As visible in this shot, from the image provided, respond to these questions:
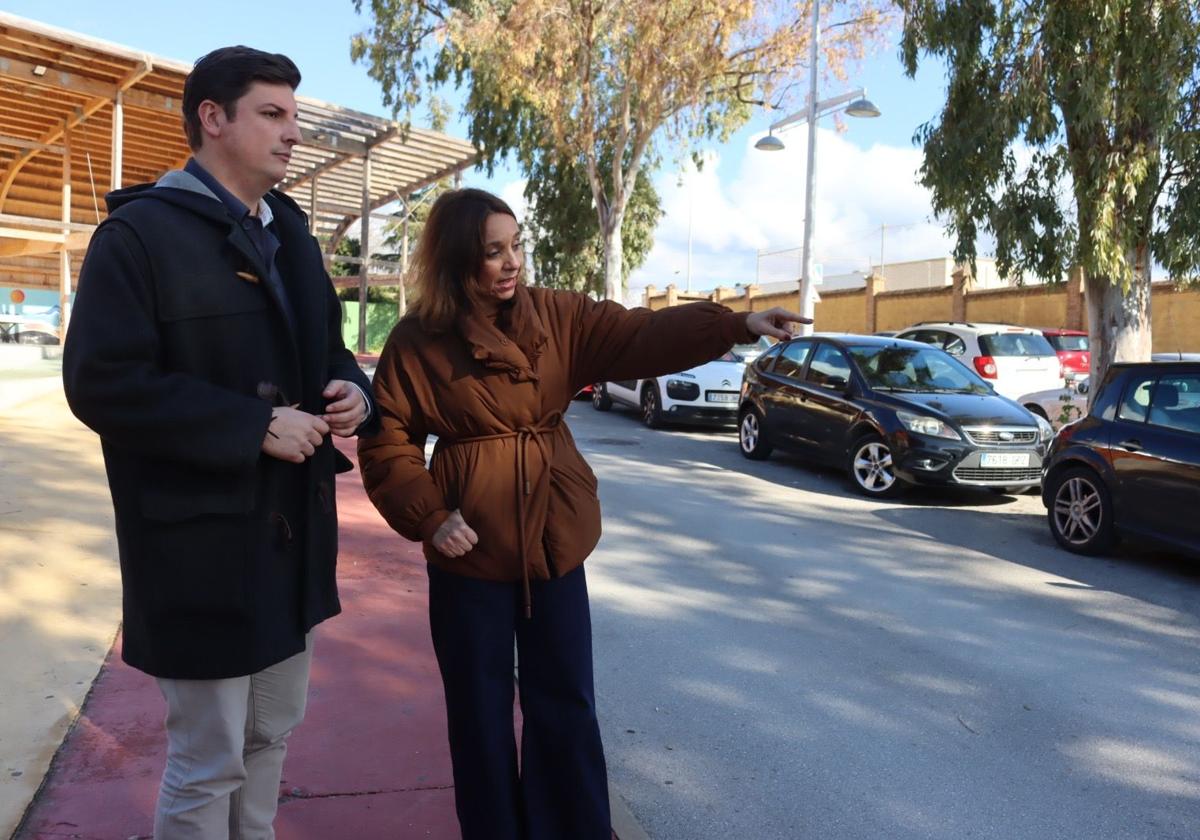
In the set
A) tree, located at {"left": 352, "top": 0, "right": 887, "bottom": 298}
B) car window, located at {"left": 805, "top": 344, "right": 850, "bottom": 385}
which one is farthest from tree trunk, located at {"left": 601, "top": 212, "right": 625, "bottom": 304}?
car window, located at {"left": 805, "top": 344, "right": 850, "bottom": 385}

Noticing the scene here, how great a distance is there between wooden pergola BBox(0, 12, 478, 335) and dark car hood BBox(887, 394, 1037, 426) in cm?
864

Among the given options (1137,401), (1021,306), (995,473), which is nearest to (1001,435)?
(995,473)

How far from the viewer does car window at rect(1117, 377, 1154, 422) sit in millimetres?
7078

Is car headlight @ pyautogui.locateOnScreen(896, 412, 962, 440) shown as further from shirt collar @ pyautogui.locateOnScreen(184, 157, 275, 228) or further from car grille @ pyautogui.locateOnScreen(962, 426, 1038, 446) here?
shirt collar @ pyautogui.locateOnScreen(184, 157, 275, 228)

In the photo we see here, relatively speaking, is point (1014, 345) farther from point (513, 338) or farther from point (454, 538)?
point (454, 538)

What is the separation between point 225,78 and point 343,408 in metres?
0.74

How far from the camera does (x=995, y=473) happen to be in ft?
30.0

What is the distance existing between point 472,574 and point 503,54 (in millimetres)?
20789

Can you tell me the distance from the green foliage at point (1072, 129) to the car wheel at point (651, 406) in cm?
510

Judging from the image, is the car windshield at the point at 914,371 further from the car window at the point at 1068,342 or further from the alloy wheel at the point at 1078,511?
the car window at the point at 1068,342

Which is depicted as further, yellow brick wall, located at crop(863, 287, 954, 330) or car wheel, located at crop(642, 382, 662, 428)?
yellow brick wall, located at crop(863, 287, 954, 330)

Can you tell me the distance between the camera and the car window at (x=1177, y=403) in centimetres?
671

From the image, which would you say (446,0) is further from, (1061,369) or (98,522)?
(98,522)

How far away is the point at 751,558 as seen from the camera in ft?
23.0
